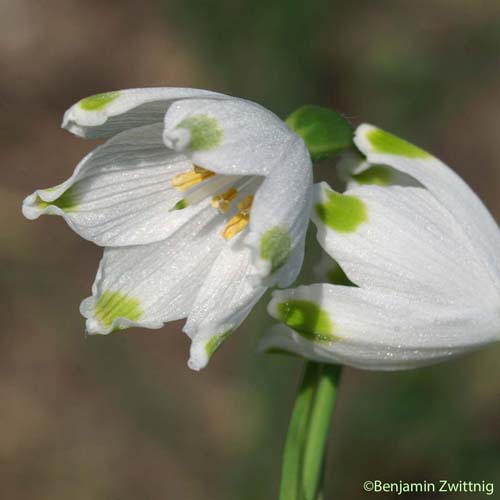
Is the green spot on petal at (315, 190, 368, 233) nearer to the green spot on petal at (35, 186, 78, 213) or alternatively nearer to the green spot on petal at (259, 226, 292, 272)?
the green spot on petal at (259, 226, 292, 272)

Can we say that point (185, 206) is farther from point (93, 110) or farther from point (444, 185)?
point (444, 185)

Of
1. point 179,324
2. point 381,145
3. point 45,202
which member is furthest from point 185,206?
point 179,324

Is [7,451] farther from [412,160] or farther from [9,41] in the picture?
[412,160]

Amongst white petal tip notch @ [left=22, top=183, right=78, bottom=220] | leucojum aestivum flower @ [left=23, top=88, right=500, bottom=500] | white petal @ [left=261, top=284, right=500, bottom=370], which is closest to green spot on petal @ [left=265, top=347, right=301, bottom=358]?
leucojum aestivum flower @ [left=23, top=88, right=500, bottom=500]

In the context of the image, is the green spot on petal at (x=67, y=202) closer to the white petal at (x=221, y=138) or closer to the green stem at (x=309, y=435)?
the white petal at (x=221, y=138)

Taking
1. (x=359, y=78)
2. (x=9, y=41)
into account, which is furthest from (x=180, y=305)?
(x=9, y=41)

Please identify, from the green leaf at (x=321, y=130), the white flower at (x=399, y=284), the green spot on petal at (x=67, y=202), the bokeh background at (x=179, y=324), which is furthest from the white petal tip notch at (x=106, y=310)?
the bokeh background at (x=179, y=324)
